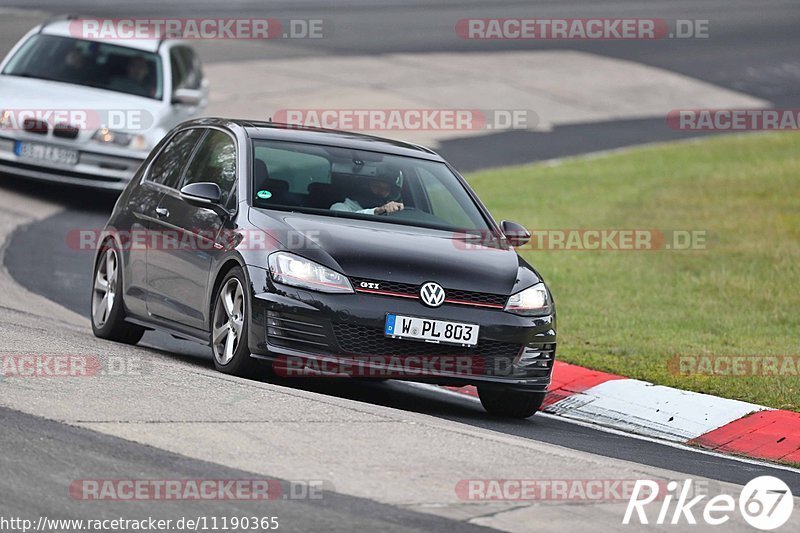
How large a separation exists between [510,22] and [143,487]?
33740 millimetres

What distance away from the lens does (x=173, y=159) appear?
10992 mm

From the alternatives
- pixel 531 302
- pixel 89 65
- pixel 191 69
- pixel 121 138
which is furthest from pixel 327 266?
pixel 191 69

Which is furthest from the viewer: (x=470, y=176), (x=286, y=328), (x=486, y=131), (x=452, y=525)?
(x=486, y=131)

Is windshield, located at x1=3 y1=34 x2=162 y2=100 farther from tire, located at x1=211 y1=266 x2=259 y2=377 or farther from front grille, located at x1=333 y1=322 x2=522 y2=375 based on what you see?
front grille, located at x1=333 y1=322 x2=522 y2=375

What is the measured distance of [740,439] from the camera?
32.3 ft

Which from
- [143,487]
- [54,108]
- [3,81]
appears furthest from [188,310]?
[3,81]

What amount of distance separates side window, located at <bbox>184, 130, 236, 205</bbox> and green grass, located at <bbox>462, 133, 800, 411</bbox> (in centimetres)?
324

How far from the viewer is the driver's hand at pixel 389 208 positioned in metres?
9.99

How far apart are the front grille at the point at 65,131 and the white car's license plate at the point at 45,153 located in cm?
14

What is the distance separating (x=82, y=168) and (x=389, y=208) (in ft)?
26.4

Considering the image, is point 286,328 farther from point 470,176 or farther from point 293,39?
point 293,39

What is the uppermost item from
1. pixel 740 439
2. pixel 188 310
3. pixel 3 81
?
pixel 3 81

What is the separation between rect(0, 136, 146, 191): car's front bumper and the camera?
17.3 metres

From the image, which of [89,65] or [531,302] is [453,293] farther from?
[89,65]
